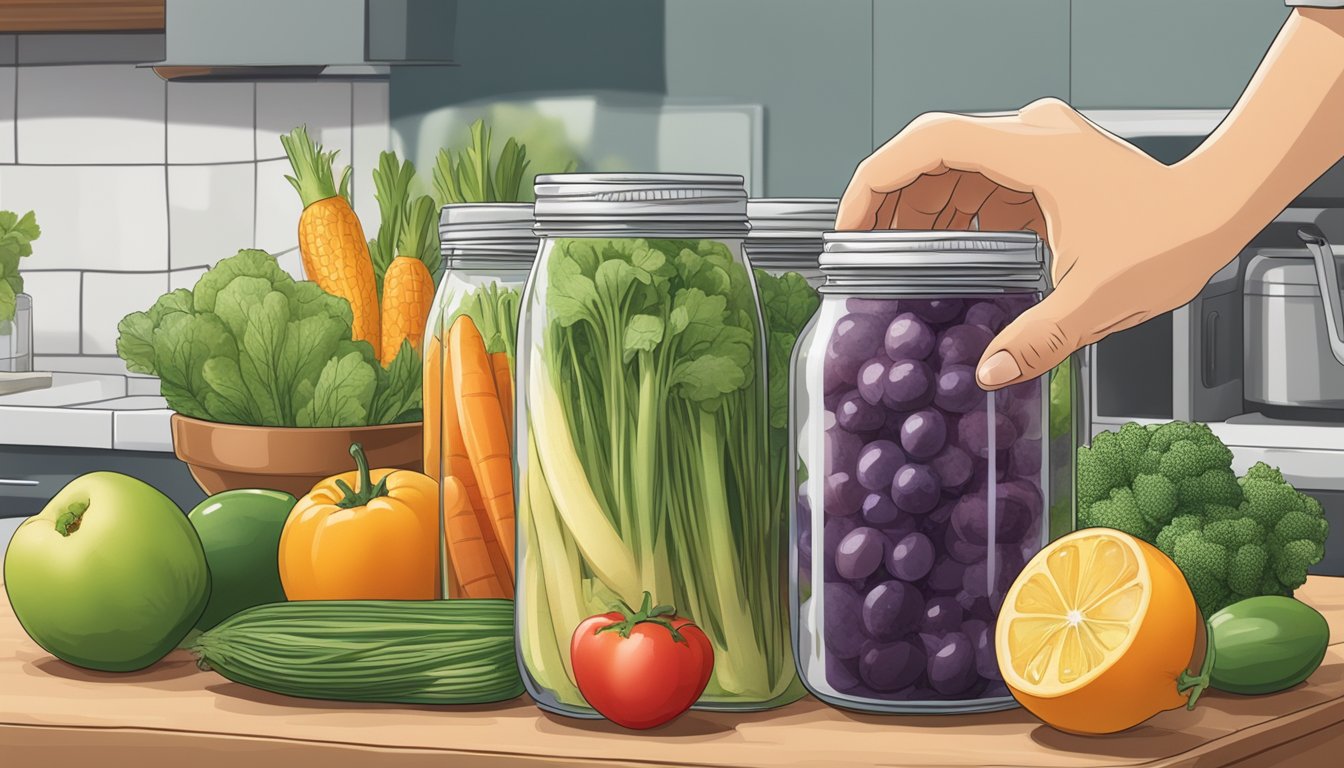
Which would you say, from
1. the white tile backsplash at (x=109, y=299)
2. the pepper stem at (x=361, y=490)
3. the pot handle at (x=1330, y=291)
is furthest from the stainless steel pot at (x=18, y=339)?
the pepper stem at (x=361, y=490)

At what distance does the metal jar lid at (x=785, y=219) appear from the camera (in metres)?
0.77

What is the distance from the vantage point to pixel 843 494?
2.17ft

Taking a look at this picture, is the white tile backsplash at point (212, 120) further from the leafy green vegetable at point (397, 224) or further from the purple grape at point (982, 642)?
the purple grape at point (982, 642)

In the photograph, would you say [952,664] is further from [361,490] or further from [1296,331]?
[1296,331]

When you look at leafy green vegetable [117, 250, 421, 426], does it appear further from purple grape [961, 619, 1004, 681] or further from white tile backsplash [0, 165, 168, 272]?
white tile backsplash [0, 165, 168, 272]

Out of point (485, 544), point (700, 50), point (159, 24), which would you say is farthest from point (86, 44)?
point (485, 544)

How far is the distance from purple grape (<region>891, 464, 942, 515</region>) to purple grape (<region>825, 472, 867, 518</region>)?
0.05 feet

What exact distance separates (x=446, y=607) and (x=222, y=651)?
105mm

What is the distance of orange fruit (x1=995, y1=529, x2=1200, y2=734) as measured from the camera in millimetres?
624

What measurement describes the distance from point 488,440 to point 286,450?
0.24 metres

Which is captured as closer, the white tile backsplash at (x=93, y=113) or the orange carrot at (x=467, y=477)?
the orange carrot at (x=467, y=477)

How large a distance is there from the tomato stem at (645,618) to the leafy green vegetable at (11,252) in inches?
98.7

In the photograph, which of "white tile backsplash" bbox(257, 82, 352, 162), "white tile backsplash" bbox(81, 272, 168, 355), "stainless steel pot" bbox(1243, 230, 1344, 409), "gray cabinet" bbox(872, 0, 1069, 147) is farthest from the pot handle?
"white tile backsplash" bbox(81, 272, 168, 355)

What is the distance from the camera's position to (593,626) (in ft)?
2.13
